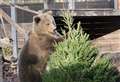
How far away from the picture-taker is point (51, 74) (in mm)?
3926

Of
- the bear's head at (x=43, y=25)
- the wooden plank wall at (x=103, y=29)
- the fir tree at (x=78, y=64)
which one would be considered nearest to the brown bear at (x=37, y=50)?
the bear's head at (x=43, y=25)

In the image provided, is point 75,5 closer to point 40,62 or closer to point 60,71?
point 40,62

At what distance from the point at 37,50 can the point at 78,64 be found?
2.46 meters

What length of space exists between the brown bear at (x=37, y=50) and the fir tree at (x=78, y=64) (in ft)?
6.86

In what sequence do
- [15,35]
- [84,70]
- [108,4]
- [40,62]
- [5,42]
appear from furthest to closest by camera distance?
[108,4] < [15,35] < [5,42] < [40,62] < [84,70]

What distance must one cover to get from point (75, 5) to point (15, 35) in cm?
184

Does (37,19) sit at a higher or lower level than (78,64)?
higher

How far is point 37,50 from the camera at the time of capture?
6250 millimetres

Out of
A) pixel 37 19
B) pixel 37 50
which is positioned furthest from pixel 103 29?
pixel 37 50

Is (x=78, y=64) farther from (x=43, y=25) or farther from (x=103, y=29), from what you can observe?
(x=103, y=29)

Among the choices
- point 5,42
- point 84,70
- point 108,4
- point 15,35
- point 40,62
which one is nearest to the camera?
point 84,70

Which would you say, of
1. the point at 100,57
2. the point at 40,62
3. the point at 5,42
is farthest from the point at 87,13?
the point at 100,57

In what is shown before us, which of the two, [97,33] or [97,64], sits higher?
[97,64]

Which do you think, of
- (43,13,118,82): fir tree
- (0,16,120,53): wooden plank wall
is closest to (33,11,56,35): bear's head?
(43,13,118,82): fir tree
